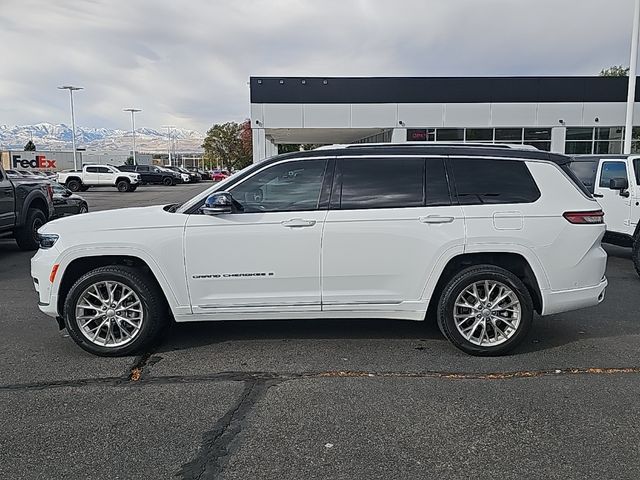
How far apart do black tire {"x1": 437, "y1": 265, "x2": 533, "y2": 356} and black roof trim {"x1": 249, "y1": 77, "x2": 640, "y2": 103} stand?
78.6ft

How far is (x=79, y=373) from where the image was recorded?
4523 mm

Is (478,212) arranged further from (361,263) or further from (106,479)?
(106,479)

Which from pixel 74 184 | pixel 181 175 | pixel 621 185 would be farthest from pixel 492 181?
pixel 181 175

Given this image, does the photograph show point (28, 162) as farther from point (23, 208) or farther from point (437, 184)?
point (437, 184)

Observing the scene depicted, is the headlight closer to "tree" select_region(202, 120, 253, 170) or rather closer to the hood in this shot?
the hood

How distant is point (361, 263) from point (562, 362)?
192 centimetres

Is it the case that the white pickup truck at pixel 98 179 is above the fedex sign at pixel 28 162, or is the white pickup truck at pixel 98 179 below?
below

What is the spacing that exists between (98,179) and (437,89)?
24410mm

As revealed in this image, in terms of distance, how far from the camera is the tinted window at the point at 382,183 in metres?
4.85

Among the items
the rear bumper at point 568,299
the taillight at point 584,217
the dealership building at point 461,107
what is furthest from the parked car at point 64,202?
the taillight at point 584,217

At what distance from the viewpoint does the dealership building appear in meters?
27.2

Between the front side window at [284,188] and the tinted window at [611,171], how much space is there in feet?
22.9

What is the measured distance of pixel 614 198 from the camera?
938 centimetres

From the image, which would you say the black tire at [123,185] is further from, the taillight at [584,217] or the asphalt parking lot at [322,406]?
the taillight at [584,217]
